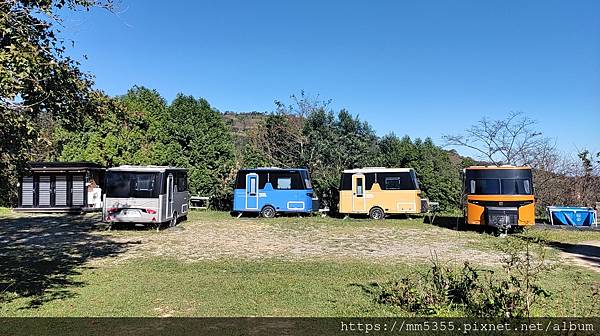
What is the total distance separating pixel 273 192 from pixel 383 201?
468 centimetres

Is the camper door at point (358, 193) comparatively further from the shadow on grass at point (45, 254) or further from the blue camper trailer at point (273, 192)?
the shadow on grass at point (45, 254)

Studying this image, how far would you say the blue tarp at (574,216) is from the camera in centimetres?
1595

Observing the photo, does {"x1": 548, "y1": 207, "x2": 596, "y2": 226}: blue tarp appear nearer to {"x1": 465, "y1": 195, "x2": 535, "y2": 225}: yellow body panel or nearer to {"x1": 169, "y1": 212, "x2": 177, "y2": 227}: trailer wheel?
{"x1": 465, "y1": 195, "x2": 535, "y2": 225}: yellow body panel

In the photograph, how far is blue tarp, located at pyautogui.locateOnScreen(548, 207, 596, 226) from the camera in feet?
52.3

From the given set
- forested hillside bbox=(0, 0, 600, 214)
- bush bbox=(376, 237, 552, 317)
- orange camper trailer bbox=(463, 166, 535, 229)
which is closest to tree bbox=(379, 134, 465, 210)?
forested hillside bbox=(0, 0, 600, 214)

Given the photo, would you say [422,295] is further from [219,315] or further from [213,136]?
[213,136]

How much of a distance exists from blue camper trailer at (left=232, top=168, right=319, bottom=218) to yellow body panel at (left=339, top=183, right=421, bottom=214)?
63.1 inches

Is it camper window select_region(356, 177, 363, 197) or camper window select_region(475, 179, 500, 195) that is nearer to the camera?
camper window select_region(475, 179, 500, 195)

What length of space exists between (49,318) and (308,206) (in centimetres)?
1414

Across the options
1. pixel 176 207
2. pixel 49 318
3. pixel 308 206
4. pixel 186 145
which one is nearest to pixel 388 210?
pixel 308 206

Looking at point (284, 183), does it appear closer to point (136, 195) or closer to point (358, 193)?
point (358, 193)

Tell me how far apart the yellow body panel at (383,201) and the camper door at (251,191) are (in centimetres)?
377

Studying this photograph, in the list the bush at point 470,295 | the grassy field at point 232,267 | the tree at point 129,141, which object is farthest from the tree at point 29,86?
the tree at point 129,141

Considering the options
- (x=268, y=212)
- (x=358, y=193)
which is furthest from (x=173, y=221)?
(x=358, y=193)
